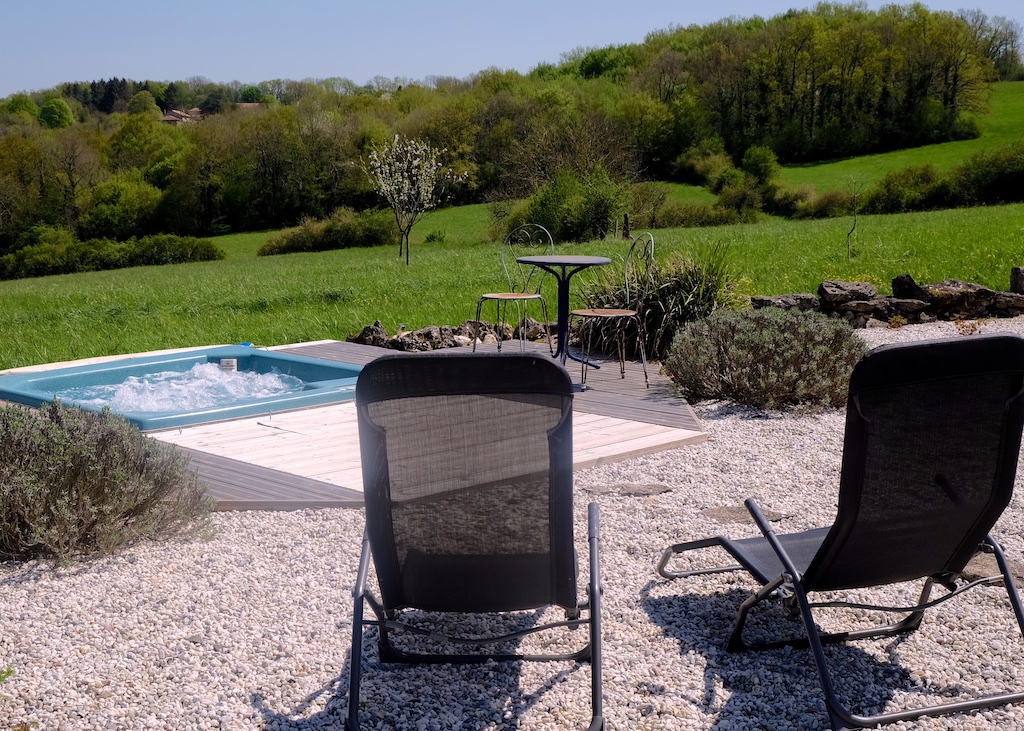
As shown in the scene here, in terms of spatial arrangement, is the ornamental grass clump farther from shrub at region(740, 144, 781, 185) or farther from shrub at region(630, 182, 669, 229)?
shrub at region(740, 144, 781, 185)

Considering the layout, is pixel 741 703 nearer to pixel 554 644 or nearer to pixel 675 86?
pixel 554 644

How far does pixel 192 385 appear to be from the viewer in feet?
28.0

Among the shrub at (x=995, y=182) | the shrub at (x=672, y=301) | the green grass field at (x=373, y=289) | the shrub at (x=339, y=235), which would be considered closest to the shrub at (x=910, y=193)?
the shrub at (x=995, y=182)

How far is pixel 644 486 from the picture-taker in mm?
4473

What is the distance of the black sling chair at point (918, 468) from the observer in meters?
2.28

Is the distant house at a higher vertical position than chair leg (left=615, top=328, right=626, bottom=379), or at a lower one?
higher

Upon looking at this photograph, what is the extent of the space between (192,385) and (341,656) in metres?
6.30

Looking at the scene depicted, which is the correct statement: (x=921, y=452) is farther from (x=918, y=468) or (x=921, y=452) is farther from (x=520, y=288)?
(x=520, y=288)

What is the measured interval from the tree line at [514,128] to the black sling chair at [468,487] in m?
39.2

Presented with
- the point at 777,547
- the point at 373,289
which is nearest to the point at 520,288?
the point at 373,289

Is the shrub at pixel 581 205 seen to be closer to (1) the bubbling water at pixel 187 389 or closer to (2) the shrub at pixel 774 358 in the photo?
(1) the bubbling water at pixel 187 389

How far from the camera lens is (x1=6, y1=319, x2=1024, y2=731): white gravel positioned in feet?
7.86

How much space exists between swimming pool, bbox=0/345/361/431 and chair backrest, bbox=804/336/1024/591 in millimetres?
4433

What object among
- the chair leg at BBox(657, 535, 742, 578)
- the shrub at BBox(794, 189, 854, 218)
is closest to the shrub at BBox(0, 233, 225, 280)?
the shrub at BBox(794, 189, 854, 218)
